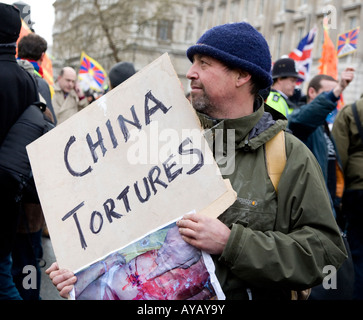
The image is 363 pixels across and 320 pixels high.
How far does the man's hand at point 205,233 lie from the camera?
197 centimetres

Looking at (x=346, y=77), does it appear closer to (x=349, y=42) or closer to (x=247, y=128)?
(x=247, y=128)

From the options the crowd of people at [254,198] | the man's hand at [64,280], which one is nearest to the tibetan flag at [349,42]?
the crowd of people at [254,198]

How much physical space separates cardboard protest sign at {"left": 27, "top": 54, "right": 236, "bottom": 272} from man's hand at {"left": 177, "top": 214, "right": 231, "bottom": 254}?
5cm

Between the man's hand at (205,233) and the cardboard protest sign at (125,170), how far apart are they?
5 centimetres

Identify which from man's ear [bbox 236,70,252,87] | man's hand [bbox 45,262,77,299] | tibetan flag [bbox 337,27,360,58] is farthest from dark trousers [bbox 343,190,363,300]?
tibetan flag [bbox 337,27,360,58]

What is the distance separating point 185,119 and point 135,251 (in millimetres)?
536

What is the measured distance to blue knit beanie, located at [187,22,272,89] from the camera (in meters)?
2.14

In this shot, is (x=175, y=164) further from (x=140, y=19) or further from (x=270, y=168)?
(x=140, y=19)

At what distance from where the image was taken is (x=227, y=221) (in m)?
2.11

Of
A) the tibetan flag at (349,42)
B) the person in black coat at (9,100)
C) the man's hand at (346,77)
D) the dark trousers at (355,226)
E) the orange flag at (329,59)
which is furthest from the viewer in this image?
the tibetan flag at (349,42)

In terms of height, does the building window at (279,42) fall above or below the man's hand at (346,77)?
below

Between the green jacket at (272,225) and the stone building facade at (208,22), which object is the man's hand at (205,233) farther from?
the stone building facade at (208,22)
